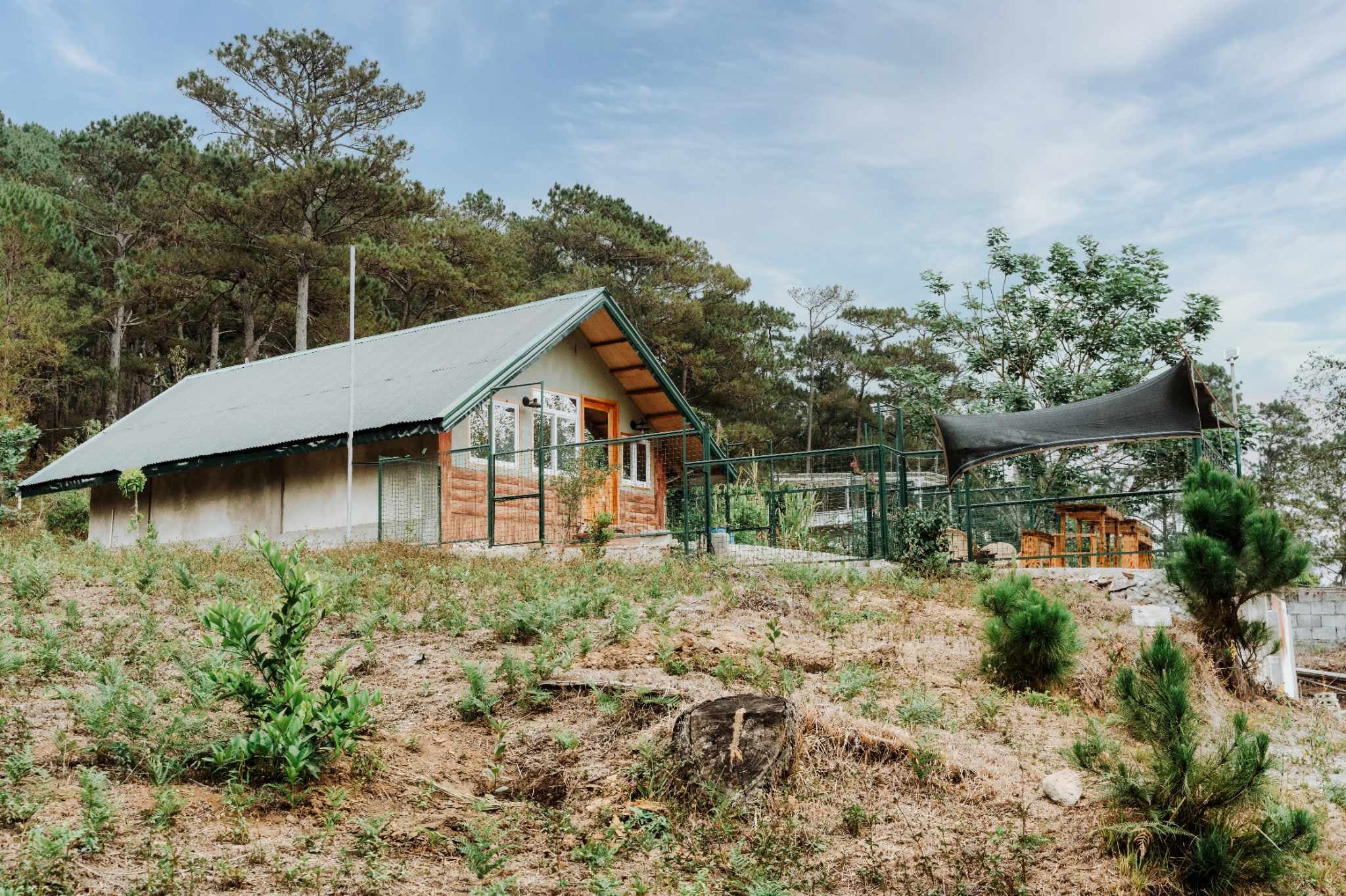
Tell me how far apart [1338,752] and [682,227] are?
34101 mm

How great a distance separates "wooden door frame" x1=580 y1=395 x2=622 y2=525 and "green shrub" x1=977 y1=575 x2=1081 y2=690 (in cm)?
1065

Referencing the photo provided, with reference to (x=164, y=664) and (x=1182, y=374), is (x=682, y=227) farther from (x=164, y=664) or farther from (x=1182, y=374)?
(x=164, y=664)

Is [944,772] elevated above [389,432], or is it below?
below

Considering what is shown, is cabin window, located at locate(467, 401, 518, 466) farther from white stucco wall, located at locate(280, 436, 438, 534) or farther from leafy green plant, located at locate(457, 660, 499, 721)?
leafy green plant, located at locate(457, 660, 499, 721)

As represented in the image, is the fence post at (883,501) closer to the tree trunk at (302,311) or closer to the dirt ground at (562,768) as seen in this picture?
the dirt ground at (562,768)

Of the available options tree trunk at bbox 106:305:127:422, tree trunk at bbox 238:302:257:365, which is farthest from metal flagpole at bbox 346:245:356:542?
tree trunk at bbox 106:305:127:422

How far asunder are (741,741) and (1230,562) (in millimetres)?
4908

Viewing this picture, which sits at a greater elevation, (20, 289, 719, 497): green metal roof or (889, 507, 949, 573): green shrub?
(20, 289, 719, 497): green metal roof

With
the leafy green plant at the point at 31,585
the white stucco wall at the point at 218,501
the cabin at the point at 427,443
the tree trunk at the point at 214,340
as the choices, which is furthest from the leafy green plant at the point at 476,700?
the tree trunk at the point at 214,340

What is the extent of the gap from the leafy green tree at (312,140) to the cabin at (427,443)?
7.58 m

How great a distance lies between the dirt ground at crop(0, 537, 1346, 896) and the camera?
4559mm

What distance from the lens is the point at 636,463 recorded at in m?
21.0

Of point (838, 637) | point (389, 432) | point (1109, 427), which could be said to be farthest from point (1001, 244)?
point (838, 637)

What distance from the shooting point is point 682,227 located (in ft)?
130
